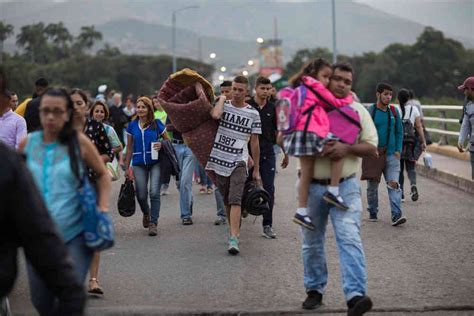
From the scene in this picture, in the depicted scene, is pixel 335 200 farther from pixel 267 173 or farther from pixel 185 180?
pixel 185 180

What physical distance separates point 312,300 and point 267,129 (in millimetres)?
4142

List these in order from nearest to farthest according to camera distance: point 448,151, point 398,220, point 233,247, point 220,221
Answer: point 233,247
point 398,220
point 220,221
point 448,151

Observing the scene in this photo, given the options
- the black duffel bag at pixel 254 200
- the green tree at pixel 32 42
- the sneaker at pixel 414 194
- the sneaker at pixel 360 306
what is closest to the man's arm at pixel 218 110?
the black duffel bag at pixel 254 200

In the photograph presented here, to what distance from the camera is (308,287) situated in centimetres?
696

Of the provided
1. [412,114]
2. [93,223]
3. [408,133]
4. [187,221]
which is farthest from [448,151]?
[93,223]

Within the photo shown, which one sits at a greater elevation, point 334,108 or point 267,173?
point 334,108

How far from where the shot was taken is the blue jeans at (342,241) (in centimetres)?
636

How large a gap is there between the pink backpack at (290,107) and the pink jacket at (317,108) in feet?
0.11

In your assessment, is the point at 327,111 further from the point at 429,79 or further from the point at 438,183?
the point at 429,79

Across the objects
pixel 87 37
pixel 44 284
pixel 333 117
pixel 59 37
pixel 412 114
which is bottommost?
pixel 44 284

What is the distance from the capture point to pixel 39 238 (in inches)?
166

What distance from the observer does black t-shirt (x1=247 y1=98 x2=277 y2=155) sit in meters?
10.8

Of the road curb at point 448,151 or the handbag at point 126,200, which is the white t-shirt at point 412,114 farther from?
the road curb at point 448,151

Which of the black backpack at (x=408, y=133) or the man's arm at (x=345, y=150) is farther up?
the man's arm at (x=345, y=150)
